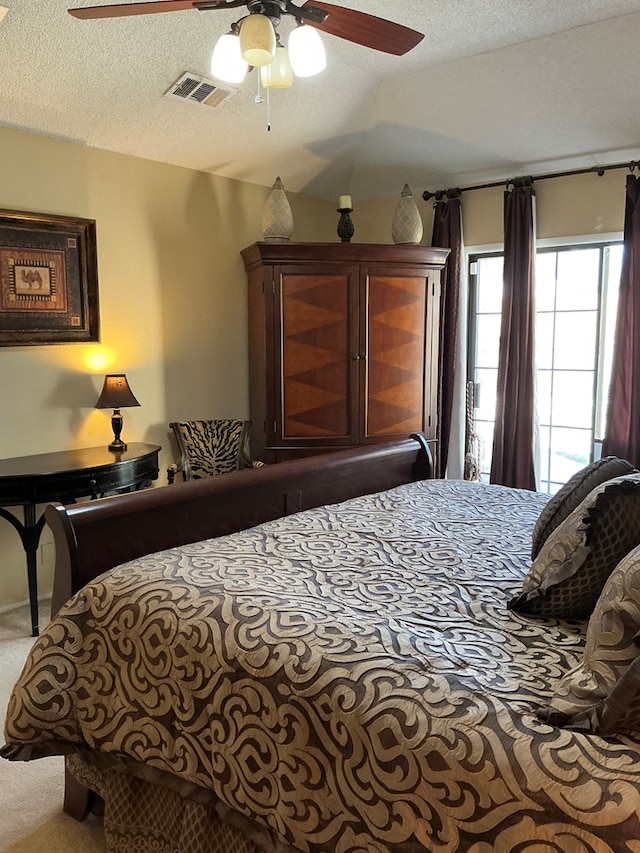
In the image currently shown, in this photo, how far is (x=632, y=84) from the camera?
128 inches

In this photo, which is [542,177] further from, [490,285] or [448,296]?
[448,296]

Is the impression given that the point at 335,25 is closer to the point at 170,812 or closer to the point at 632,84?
the point at 632,84

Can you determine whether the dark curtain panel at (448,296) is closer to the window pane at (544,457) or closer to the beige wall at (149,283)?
the beige wall at (149,283)

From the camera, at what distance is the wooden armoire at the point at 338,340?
4066 mm

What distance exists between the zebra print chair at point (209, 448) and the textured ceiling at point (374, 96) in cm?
162

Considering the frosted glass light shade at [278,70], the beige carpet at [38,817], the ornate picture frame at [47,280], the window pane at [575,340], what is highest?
the frosted glass light shade at [278,70]

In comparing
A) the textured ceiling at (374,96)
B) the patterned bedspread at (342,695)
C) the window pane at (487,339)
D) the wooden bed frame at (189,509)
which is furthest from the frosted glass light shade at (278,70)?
the window pane at (487,339)

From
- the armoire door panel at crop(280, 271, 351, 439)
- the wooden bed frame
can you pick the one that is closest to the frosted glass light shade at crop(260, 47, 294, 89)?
the wooden bed frame

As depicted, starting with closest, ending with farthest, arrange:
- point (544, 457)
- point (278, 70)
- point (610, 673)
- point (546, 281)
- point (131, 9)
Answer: point (610, 673), point (131, 9), point (278, 70), point (546, 281), point (544, 457)

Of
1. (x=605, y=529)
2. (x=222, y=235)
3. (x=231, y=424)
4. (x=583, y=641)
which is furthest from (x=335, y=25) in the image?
(x=231, y=424)

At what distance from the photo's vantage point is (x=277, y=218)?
13.5 ft

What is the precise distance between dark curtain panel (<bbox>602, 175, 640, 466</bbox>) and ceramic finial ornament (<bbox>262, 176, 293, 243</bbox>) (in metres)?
2.00

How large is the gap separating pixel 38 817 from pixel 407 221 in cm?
371

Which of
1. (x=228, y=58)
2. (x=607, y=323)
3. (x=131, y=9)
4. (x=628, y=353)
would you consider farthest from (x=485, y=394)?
(x=131, y=9)
